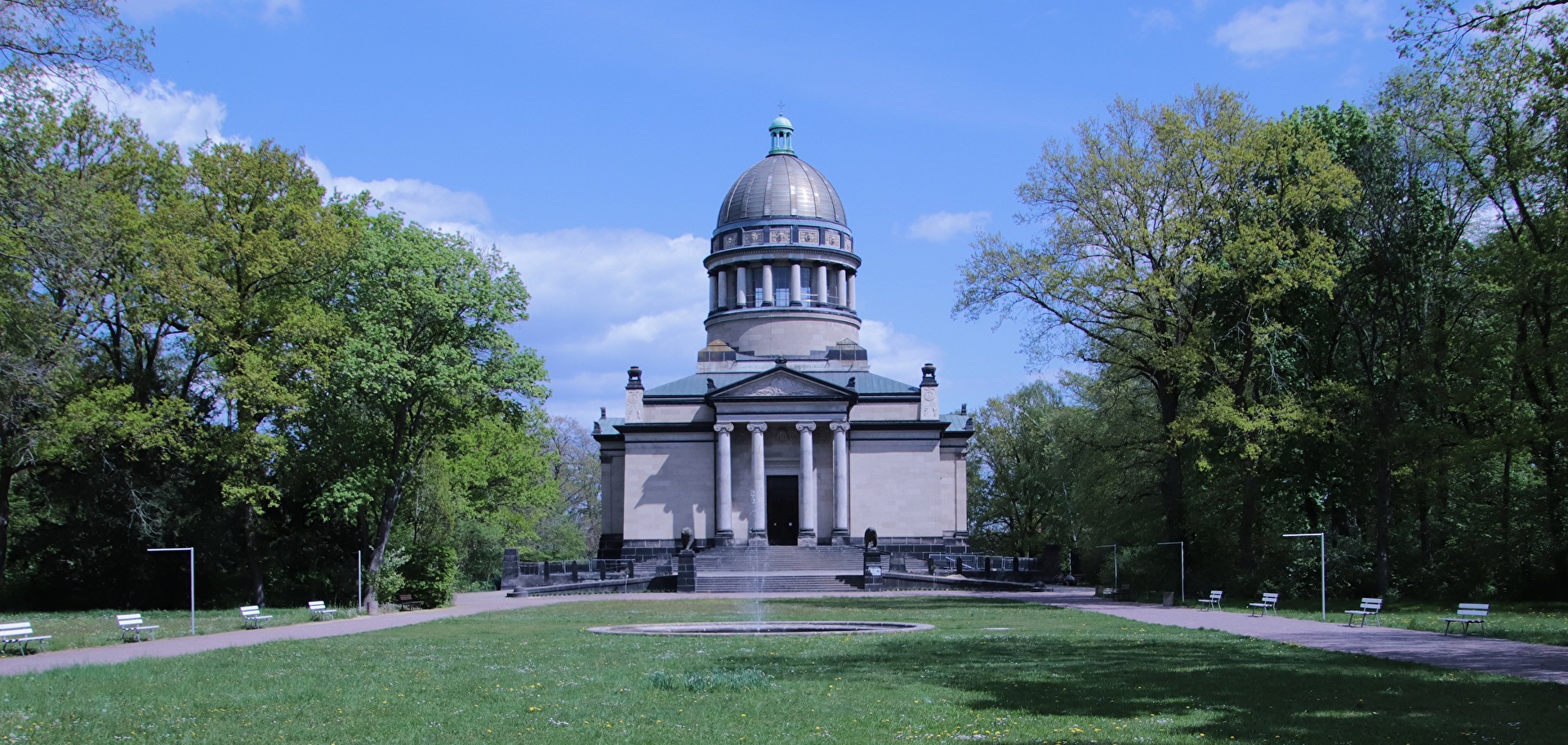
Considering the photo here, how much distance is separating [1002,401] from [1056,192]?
39853mm

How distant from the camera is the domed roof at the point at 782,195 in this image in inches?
2719

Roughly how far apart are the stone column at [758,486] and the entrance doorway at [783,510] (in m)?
2.07

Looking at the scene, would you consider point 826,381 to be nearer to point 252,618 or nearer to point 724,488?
point 724,488


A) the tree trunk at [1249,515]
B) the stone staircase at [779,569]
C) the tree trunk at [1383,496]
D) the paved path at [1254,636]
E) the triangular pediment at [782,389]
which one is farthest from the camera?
the triangular pediment at [782,389]

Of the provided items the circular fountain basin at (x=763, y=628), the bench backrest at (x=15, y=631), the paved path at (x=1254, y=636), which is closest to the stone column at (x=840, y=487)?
the paved path at (x=1254, y=636)

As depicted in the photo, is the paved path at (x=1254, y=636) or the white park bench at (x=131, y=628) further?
the white park bench at (x=131, y=628)

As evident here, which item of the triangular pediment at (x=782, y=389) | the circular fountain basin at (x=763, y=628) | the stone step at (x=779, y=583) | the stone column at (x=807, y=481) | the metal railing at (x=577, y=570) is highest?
the triangular pediment at (x=782, y=389)

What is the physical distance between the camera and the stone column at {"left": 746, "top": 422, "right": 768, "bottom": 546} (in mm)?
57344

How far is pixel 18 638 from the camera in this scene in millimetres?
20266

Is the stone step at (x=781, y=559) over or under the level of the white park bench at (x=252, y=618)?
under

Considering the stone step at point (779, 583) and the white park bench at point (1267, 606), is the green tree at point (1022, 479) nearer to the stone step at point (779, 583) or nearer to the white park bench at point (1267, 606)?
the stone step at point (779, 583)

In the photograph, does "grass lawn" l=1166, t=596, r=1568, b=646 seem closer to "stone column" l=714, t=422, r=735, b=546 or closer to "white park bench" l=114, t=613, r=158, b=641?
"white park bench" l=114, t=613, r=158, b=641

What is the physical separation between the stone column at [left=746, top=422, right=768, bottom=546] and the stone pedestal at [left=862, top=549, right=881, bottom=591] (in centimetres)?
847

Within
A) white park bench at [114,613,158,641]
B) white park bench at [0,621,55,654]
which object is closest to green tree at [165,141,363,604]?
white park bench at [114,613,158,641]
